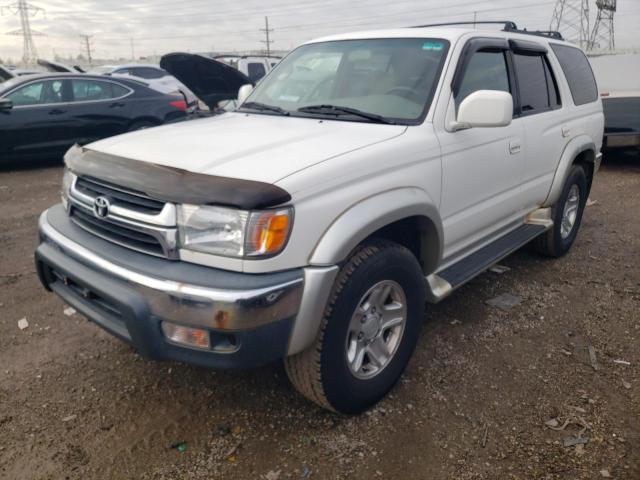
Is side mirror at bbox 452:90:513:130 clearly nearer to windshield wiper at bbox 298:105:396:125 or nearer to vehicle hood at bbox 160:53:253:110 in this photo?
windshield wiper at bbox 298:105:396:125

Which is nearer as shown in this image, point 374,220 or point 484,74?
point 374,220

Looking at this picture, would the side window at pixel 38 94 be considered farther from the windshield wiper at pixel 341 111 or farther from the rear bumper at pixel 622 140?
the rear bumper at pixel 622 140

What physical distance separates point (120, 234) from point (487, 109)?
1.94 m

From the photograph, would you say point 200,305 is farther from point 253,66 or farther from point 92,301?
point 253,66

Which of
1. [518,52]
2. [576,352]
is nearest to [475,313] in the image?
[576,352]

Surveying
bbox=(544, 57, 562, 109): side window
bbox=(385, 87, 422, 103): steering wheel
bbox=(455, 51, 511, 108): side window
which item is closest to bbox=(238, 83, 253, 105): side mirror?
bbox=(385, 87, 422, 103): steering wheel

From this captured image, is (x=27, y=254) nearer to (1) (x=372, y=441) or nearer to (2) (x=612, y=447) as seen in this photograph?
(1) (x=372, y=441)

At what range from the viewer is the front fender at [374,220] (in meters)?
2.16

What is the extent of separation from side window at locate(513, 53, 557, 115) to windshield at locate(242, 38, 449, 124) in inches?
38.2

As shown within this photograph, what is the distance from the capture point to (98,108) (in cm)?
855

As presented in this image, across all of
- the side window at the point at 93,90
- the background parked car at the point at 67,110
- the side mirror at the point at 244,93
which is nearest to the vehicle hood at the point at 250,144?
the side mirror at the point at 244,93

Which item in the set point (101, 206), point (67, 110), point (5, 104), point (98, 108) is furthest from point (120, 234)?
point (98, 108)

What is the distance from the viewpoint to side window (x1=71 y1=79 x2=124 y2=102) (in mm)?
8445

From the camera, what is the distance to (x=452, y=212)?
3.03m
